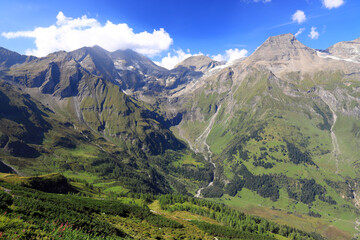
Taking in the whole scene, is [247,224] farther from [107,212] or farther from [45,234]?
[45,234]

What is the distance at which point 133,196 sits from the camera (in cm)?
19988

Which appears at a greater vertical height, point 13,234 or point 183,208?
point 13,234

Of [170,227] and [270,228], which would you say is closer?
[170,227]

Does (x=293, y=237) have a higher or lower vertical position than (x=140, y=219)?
lower

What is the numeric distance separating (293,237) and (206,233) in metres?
135

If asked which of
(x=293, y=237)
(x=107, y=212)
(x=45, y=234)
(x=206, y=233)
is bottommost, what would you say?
(x=293, y=237)

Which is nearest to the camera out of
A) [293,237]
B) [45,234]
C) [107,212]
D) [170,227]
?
[45,234]

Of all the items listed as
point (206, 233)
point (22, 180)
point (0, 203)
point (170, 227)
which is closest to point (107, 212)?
point (170, 227)

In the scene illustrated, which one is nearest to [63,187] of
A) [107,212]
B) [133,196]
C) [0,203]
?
[133,196]

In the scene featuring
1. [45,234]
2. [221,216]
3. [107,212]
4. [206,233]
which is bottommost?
→ [221,216]

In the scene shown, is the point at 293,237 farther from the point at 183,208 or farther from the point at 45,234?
the point at 45,234

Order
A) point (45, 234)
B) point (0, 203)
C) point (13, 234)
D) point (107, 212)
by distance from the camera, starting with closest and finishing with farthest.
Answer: point (13, 234)
point (45, 234)
point (0, 203)
point (107, 212)

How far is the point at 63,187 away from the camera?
160m

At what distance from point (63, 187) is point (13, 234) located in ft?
551
